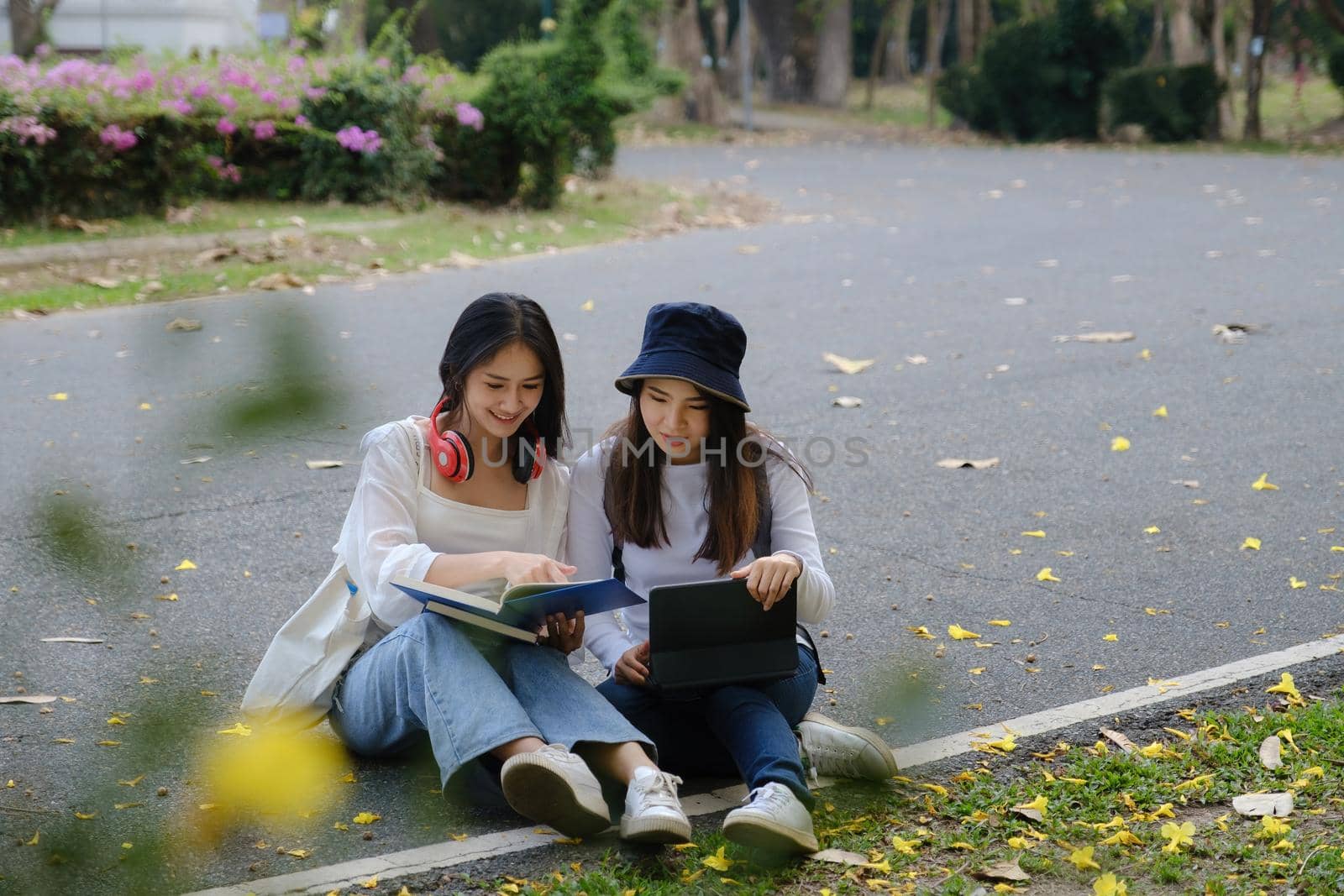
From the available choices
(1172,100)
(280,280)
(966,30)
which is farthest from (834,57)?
(280,280)

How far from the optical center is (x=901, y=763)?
3359 mm

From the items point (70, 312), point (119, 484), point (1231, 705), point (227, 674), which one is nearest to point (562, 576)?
point (227, 674)

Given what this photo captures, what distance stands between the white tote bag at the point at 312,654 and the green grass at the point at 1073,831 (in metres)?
0.74

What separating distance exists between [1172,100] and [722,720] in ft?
67.8

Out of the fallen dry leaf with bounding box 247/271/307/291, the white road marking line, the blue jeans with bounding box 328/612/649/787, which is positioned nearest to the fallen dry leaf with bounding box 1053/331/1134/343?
the white road marking line

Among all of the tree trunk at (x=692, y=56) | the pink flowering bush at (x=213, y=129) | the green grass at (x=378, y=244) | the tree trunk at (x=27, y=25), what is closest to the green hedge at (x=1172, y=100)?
the tree trunk at (x=692, y=56)

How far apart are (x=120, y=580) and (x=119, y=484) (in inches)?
173

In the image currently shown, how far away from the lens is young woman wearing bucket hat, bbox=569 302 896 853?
10.4ft

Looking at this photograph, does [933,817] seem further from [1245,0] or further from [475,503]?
[1245,0]

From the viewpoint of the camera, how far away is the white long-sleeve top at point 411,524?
10.3ft

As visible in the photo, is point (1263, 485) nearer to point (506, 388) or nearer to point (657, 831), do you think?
point (506, 388)

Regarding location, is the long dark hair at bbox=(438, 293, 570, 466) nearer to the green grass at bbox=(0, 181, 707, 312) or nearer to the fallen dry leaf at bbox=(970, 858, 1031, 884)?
the fallen dry leaf at bbox=(970, 858, 1031, 884)

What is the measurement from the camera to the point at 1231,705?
3.68 metres

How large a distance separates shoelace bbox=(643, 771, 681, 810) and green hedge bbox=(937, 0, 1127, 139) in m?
21.8
